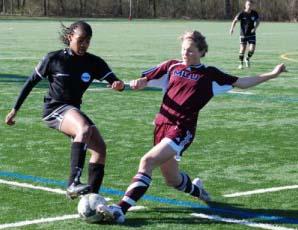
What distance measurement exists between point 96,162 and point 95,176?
0.14 meters

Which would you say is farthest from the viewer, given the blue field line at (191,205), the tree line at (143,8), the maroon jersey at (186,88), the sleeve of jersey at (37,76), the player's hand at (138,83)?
the tree line at (143,8)

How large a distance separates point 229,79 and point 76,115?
1489 millimetres

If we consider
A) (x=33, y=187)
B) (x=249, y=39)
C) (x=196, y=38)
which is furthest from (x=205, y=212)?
(x=249, y=39)

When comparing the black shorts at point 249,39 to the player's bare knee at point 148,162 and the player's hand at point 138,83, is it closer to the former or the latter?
the player's hand at point 138,83

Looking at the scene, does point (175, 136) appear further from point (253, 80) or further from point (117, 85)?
point (117, 85)

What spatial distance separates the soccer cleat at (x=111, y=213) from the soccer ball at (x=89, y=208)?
59mm

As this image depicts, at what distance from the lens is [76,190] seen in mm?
7836

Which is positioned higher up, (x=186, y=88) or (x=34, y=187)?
(x=186, y=88)

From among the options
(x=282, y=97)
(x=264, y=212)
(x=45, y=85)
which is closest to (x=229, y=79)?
(x=264, y=212)

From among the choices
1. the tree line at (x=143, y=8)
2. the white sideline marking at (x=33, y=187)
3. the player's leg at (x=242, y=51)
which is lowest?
the tree line at (x=143, y=8)

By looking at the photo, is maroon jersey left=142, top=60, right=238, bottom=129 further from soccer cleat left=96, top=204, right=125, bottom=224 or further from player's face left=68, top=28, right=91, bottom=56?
soccer cleat left=96, top=204, right=125, bottom=224

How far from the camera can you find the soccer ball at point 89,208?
740 cm

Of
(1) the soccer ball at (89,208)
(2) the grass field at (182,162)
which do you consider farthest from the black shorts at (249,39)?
(1) the soccer ball at (89,208)

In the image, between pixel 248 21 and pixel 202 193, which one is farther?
pixel 248 21
